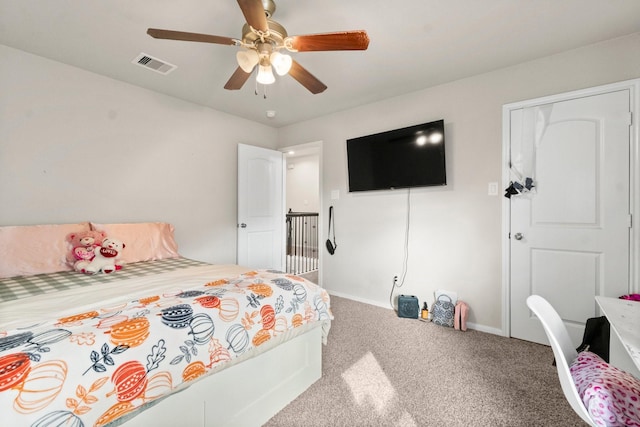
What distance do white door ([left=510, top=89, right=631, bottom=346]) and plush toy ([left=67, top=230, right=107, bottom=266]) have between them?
139 inches

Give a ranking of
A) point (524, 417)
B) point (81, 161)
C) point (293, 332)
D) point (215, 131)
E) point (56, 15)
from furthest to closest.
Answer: point (215, 131)
point (81, 161)
point (56, 15)
point (293, 332)
point (524, 417)

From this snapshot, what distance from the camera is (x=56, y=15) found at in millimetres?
1813

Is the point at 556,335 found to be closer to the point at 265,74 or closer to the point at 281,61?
the point at 281,61

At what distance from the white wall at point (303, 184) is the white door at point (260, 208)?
8.56 feet

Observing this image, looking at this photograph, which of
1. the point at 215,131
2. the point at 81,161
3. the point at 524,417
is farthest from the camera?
the point at 215,131

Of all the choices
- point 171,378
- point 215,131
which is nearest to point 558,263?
point 171,378

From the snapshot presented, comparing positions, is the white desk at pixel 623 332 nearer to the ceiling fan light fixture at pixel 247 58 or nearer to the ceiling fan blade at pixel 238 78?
the ceiling fan light fixture at pixel 247 58

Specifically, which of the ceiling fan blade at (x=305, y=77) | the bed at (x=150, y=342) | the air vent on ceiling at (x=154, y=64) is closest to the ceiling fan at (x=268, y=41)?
the ceiling fan blade at (x=305, y=77)

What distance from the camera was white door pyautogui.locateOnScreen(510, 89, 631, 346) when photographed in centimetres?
208

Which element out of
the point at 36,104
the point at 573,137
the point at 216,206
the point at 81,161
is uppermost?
the point at 36,104

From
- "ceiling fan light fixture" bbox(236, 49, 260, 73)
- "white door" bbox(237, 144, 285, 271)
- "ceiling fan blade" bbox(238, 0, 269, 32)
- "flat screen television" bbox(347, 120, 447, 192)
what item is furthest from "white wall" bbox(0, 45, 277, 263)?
"ceiling fan blade" bbox(238, 0, 269, 32)

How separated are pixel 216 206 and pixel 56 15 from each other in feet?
6.97

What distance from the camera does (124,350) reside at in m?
0.96

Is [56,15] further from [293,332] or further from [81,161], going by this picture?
[293,332]
